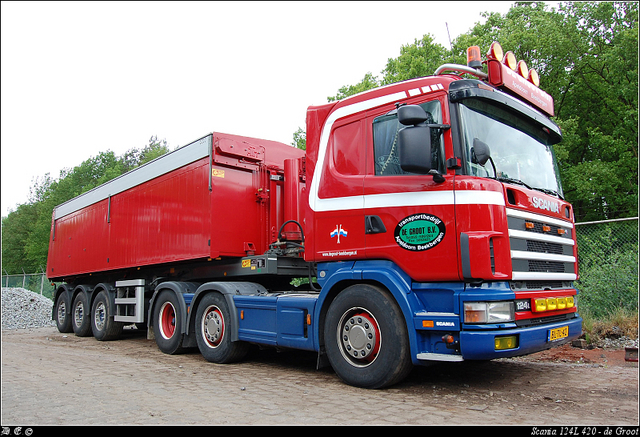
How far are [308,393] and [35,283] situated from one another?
30.3m

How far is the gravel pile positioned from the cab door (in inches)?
640

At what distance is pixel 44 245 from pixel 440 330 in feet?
175

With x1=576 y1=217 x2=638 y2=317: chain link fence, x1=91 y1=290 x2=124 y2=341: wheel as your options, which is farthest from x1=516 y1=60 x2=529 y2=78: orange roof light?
x1=91 y1=290 x2=124 y2=341: wheel

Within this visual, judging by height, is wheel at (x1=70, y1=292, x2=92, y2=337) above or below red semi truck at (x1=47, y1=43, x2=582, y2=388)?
below

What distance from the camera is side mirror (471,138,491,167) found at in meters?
4.71

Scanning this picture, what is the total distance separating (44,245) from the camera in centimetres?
4919

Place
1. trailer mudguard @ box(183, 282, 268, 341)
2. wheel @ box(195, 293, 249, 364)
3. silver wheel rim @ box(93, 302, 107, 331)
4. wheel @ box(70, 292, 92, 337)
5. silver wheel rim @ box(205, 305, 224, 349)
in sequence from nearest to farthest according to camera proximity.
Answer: trailer mudguard @ box(183, 282, 268, 341) → wheel @ box(195, 293, 249, 364) → silver wheel rim @ box(205, 305, 224, 349) → silver wheel rim @ box(93, 302, 107, 331) → wheel @ box(70, 292, 92, 337)

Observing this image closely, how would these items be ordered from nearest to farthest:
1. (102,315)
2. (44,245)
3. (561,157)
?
(102,315) → (561,157) → (44,245)

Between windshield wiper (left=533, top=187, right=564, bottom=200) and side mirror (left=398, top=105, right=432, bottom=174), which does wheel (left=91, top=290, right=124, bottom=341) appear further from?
windshield wiper (left=533, top=187, right=564, bottom=200)

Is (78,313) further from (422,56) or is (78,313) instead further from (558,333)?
(422,56)

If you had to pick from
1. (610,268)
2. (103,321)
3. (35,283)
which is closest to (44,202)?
(35,283)

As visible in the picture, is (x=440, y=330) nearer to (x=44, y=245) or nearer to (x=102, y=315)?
(x=102, y=315)
